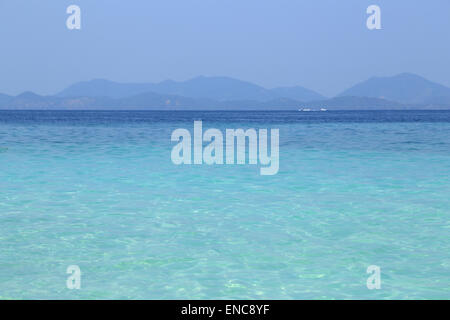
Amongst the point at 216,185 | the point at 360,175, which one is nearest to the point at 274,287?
the point at 216,185

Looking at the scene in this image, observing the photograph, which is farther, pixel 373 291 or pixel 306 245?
pixel 306 245

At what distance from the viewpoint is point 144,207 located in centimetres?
1193

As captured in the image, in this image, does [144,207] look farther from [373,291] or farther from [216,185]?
[373,291]

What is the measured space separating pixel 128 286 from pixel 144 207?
5.19m

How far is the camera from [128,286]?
6809mm

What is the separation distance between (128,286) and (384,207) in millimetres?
7260

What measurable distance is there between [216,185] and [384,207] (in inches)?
209

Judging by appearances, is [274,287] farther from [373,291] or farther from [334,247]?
[334,247]
